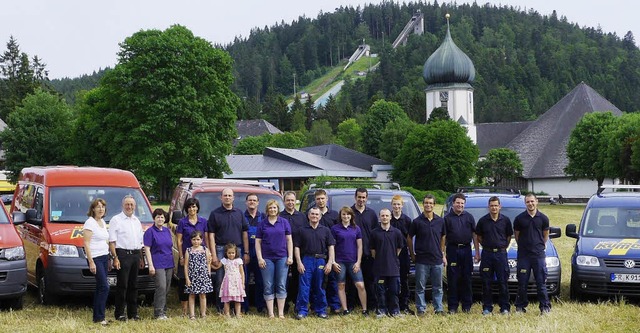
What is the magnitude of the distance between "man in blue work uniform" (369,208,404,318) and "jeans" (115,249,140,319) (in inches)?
127

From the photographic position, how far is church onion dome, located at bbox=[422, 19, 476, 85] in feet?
330

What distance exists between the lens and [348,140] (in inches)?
4904

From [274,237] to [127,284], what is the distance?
2051 millimetres

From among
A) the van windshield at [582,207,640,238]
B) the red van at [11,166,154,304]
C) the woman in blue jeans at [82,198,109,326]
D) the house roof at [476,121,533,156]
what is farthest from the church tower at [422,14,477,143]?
the woman in blue jeans at [82,198,109,326]

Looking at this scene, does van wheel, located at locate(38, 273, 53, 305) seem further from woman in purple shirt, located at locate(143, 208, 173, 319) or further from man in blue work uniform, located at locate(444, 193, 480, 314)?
man in blue work uniform, located at locate(444, 193, 480, 314)

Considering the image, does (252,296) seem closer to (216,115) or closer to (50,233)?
(50,233)

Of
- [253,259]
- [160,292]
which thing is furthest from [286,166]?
[160,292]

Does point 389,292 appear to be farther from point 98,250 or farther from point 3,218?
point 3,218

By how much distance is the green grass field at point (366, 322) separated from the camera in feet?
33.7

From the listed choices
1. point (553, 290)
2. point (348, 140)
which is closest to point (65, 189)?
point (553, 290)

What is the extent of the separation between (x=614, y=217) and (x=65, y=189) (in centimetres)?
878

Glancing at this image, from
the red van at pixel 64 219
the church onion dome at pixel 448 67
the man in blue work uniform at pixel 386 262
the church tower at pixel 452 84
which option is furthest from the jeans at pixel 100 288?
the church onion dome at pixel 448 67

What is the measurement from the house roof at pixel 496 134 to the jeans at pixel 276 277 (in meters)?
94.9

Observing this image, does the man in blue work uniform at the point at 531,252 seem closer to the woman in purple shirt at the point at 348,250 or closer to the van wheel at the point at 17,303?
the woman in purple shirt at the point at 348,250
